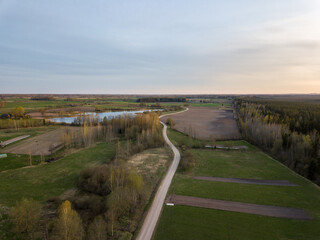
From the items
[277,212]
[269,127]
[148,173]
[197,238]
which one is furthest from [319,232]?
[269,127]

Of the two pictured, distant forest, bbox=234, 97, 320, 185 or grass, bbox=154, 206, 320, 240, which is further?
distant forest, bbox=234, 97, 320, 185

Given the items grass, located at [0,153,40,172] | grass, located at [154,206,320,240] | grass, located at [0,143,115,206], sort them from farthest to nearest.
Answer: grass, located at [0,153,40,172] < grass, located at [0,143,115,206] < grass, located at [154,206,320,240]

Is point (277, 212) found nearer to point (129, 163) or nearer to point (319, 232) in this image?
point (319, 232)

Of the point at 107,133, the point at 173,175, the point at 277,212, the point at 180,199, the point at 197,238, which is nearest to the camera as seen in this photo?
the point at 197,238

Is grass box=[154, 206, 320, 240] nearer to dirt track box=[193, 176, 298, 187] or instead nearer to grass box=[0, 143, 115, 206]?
dirt track box=[193, 176, 298, 187]

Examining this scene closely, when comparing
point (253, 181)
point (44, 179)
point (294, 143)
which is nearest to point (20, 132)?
point (44, 179)

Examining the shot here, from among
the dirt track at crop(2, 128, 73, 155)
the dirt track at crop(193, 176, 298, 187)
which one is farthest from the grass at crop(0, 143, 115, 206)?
the dirt track at crop(193, 176, 298, 187)
